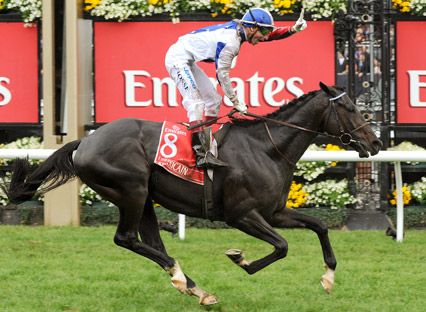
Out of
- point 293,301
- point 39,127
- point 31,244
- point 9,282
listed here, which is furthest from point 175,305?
point 39,127

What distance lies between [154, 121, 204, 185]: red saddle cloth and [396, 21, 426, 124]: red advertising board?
3.89 meters

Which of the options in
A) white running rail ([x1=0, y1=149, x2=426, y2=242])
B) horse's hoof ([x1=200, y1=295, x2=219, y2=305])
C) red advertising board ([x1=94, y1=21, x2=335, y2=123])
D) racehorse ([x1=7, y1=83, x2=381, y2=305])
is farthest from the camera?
red advertising board ([x1=94, y1=21, x2=335, y2=123])

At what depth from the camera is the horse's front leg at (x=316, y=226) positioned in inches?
261

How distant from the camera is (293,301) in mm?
6535

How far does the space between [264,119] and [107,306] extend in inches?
65.8

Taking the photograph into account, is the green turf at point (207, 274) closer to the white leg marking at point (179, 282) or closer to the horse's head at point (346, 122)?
the white leg marking at point (179, 282)

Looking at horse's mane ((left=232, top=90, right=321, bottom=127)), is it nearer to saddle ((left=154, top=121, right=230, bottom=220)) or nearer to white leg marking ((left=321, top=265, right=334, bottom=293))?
saddle ((left=154, top=121, right=230, bottom=220))

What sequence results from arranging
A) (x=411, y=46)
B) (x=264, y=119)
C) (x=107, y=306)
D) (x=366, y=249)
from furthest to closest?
(x=411, y=46)
(x=366, y=249)
(x=264, y=119)
(x=107, y=306)

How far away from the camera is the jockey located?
6535mm

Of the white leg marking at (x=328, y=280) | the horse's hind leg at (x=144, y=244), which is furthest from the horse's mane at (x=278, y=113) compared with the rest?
the white leg marking at (x=328, y=280)

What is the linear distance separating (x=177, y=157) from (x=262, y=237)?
0.78 meters

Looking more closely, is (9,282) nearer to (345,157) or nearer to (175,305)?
(175,305)

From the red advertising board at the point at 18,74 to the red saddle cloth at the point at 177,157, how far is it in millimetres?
3803

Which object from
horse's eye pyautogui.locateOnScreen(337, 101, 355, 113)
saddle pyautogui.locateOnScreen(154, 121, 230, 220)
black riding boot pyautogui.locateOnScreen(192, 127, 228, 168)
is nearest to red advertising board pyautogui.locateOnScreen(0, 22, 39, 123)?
saddle pyautogui.locateOnScreen(154, 121, 230, 220)
